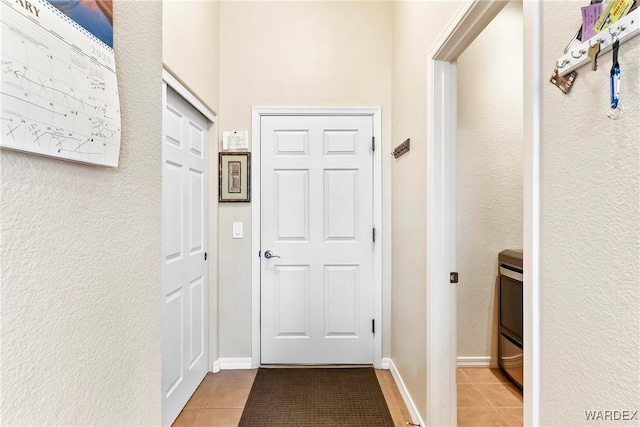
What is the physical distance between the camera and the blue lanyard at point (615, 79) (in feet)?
2.06

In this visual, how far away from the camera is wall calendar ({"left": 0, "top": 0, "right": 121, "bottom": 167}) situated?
50 cm

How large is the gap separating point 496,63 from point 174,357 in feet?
10.2

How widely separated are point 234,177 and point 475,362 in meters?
2.42

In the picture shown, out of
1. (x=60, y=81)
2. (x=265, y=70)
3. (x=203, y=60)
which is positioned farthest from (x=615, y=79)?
(x=265, y=70)

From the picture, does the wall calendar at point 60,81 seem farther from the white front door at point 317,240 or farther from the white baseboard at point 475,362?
the white baseboard at point 475,362

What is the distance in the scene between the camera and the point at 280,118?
2619 millimetres

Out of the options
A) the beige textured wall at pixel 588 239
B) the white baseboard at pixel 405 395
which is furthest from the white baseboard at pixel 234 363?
the beige textured wall at pixel 588 239

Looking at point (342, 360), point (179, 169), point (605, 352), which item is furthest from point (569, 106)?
point (342, 360)

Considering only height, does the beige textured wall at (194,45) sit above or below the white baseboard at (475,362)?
above

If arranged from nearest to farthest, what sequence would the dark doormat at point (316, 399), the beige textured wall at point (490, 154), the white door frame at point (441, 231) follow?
the white door frame at point (441, 231)
the dark doormat at point (316, 399)
the beige textured wall at point (490, 154)

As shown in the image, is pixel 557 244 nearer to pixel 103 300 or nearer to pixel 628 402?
pixel 628 402


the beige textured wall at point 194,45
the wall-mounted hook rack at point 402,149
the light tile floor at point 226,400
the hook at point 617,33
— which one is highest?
the beige textured wall at point 194,45

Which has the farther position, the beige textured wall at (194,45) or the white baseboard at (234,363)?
the white baseboard at (234,363)

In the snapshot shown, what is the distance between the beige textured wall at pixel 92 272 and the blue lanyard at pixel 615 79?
3.52 feet
